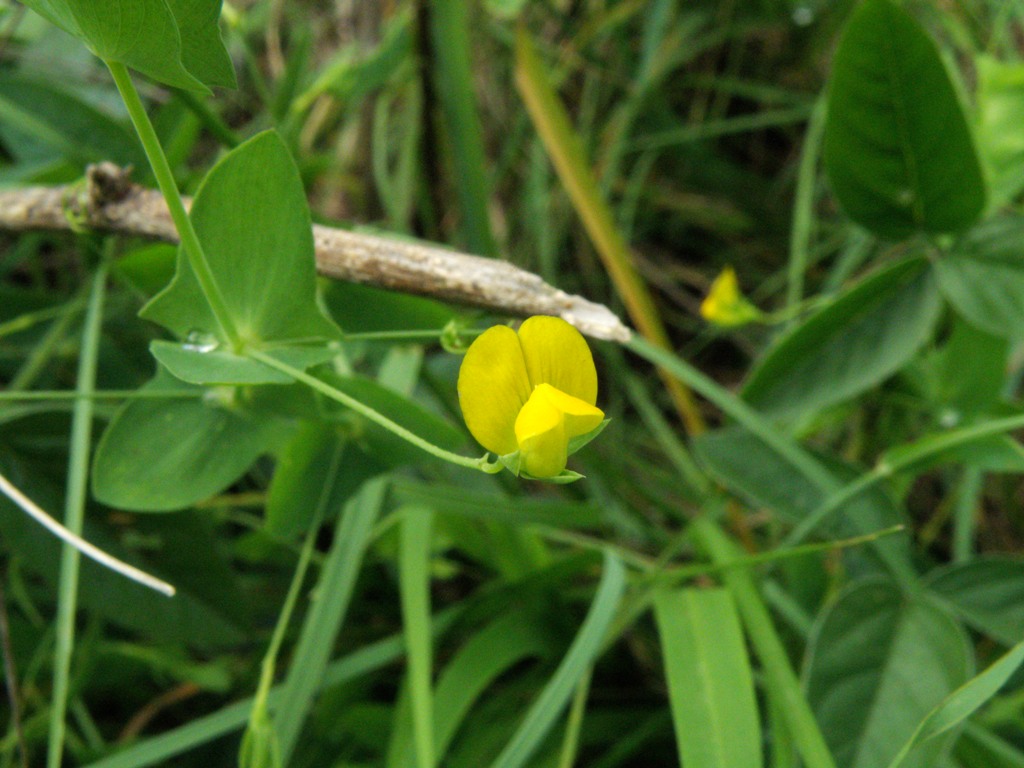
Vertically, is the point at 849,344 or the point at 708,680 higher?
the point at 849,344

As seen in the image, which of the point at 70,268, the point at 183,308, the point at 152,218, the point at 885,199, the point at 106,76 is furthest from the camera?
the point at 70,268

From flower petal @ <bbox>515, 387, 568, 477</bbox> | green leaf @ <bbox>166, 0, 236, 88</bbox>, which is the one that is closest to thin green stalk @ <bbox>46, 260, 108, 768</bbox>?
green leaf @ <bbox>166, 0, 236, 88</bbox>

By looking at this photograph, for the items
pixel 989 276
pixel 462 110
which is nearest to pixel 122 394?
pixel 462 110

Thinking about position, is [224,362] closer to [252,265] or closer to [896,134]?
[252,265]

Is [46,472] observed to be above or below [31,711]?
above

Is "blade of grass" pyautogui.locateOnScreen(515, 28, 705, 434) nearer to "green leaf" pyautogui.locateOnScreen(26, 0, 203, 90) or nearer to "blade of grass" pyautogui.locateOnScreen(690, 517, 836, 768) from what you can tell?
"blade of grass" pyautogui.locateOnScreen(690, 517, 836, 768)

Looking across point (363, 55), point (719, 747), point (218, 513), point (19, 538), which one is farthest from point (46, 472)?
point (363, 55)

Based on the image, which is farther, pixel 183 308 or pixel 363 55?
pixel 363 55

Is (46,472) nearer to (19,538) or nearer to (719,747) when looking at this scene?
(19,538)
